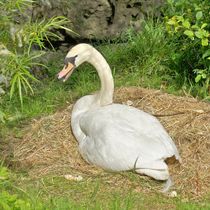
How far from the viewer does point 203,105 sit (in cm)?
632

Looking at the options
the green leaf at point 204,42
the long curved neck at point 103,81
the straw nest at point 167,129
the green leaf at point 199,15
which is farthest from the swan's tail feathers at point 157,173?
the green leaf at point 199,15

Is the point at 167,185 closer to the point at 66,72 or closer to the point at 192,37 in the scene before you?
the point at 66,72

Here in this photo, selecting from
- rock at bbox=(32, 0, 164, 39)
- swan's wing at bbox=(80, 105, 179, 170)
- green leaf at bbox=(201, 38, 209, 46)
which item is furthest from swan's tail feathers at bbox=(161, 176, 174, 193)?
rock at bbox=(32, 0, 164, 39)

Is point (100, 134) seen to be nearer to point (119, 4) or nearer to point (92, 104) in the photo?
point (92, 104)

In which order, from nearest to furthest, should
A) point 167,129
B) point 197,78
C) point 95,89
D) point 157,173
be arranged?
point 157,173, point 167,129, point 197,78, point 95,89

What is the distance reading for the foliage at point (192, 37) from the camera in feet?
20.8

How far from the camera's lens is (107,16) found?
26.6ft

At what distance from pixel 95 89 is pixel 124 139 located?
182cm

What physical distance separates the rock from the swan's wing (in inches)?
104

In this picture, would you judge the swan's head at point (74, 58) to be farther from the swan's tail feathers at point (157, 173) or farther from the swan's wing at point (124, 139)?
the swan's tail feathers at point (157, 173)

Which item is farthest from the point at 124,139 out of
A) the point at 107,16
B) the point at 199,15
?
the point at 107,16

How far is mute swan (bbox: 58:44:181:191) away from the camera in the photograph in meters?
4.99

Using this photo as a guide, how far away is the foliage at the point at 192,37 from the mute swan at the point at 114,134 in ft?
3.46

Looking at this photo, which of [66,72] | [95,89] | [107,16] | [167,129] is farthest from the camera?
[107,16]
